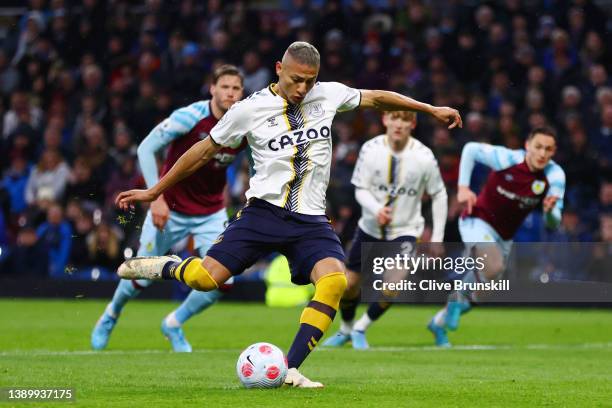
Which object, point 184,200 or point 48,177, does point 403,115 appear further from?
point 48,177

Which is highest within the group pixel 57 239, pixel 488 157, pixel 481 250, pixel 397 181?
pixel 488 157

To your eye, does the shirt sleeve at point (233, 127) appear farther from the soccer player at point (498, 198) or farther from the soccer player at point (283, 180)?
the soccer player at point (498, 198)

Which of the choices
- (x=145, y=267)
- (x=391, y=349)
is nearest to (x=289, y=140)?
(x=145, y=267)

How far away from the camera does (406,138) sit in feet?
40.3

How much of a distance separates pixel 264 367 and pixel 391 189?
5292mm

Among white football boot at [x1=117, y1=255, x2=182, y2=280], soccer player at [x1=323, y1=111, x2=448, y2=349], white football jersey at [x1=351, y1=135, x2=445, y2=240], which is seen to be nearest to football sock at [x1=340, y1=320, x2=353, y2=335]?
soccer player at [x1=323, y1=111, x2=448, y2=349]

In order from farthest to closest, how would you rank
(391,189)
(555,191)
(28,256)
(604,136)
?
1. (28,256)
2. (604,136)
3. (391,189)
4. (555,191)

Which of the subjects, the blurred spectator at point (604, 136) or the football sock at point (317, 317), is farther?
the blurred spectator at point (604, 136)

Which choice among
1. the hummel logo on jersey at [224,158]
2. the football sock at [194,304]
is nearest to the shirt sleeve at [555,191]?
the hummel logo on jersey at [224,158]

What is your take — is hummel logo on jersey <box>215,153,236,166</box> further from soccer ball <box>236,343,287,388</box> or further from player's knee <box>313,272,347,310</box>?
soccer ball <box>236,343,287,388</box>

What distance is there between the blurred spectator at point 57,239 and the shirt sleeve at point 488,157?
326 inches

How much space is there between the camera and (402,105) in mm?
8039

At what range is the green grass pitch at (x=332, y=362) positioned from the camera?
7.09 meters

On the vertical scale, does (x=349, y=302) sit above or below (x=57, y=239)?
below
